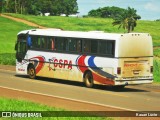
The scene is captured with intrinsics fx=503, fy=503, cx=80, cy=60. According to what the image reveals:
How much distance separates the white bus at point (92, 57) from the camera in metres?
25.7

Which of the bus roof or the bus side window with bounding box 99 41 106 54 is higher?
the bus roof

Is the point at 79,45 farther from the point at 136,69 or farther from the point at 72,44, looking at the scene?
the point at 136,69

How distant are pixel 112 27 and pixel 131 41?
91.5 metres

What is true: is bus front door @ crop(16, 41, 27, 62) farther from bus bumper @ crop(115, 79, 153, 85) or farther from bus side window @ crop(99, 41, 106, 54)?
bus bumper @ crop(115, 79, 153, 85)

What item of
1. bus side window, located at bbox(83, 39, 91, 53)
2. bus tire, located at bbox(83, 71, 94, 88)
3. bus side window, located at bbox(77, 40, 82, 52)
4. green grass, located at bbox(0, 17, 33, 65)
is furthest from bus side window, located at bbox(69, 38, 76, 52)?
green grass, located at bbox(0, 17, 33, 65)

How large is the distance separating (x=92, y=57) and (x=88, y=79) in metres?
1.30

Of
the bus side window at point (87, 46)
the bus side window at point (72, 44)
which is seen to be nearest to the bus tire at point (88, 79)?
the bus side window at point (87, 46)

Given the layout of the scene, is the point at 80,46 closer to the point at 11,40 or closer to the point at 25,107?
the point at 25,107

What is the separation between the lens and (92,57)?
88.5 ft

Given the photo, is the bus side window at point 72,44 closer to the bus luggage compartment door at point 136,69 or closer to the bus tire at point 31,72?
the bus luggage compartment door at point 136,69

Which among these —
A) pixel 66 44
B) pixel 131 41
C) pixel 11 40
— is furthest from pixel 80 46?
pixel 11 40

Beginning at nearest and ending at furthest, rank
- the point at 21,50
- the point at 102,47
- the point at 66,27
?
the point at 102,47
the point at 21,50
the point at 66,27

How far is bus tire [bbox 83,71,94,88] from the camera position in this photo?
27.2m

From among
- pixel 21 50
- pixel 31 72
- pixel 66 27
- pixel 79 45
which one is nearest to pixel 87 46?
pixel 79 45
